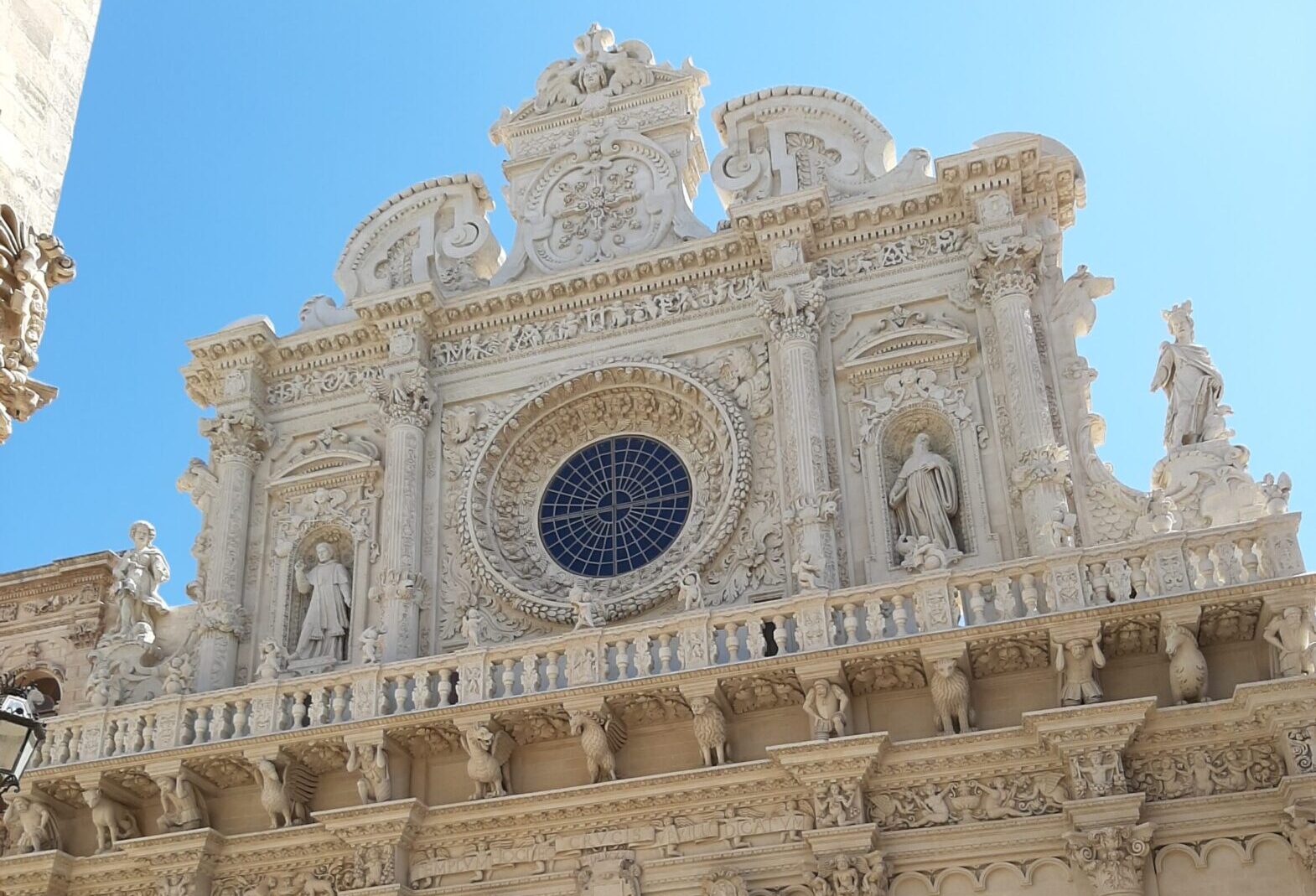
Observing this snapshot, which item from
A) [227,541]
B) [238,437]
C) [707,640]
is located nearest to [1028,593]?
[707,640]

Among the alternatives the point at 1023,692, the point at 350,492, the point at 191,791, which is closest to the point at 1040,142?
the point at 1023,692

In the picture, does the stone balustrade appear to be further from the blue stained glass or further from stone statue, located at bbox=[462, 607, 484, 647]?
the blue stained glass

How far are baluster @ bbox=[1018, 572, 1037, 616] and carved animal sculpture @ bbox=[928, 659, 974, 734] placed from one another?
0.73 meters

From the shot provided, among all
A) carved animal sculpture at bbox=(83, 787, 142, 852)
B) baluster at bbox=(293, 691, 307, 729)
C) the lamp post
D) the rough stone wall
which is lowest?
the lamp post

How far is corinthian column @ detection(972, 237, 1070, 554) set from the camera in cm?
1367

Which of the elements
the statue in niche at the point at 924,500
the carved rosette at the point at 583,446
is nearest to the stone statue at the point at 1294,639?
the statue in niche at the point at 924,500

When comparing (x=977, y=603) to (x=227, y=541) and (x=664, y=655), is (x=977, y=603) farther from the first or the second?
(x=227, y=541)

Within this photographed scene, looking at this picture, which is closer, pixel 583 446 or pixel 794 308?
pixel 794 308

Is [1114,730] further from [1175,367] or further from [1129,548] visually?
[1175,367]

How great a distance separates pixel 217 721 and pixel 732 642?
195 inches

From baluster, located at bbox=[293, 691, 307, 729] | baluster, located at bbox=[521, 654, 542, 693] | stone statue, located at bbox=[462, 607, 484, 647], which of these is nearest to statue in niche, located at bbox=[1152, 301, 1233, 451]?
baluster, located at bbox=[521, 654, 542, 693]

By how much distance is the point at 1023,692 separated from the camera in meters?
12.8

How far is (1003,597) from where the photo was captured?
1259cm

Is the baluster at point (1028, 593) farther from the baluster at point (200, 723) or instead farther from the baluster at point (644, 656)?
the baluster at point (200, 723)
